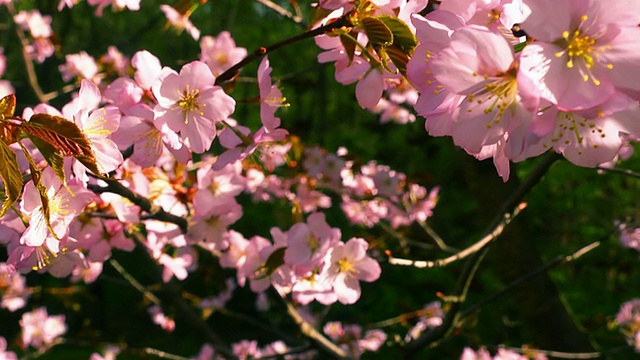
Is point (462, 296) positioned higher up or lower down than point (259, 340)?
higher up

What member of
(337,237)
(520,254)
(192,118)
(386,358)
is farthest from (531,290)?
(192,118)

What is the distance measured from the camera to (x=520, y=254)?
10.9ft

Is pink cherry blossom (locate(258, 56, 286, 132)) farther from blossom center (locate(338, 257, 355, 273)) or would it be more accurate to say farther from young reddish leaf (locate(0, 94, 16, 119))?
blossom center (locate(338, 257, 355, 273))

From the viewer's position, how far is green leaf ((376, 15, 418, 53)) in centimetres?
96

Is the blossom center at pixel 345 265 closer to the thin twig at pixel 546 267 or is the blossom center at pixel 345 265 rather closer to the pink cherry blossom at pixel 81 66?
the thin twig at pixel 546 267

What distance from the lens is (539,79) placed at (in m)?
0.79

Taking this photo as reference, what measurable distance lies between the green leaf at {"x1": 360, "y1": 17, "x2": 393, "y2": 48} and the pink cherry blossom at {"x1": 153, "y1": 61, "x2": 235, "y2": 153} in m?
0.43

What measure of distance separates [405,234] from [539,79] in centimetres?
407

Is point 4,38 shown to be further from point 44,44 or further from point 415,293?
point 415,293

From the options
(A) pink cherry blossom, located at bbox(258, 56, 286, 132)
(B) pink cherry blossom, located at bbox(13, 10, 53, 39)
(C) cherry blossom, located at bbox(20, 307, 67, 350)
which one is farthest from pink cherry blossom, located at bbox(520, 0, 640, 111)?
(B) pink cherry blossom, located at bbox(13, 10, 53, 39)

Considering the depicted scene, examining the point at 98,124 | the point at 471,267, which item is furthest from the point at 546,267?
the point at 98,124

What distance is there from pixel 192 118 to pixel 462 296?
125 centimetres

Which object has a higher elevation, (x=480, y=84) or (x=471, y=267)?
(x=480, y=84)

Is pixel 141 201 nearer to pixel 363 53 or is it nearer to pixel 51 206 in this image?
pixel 51 206
